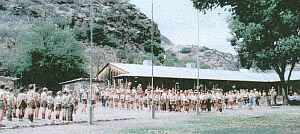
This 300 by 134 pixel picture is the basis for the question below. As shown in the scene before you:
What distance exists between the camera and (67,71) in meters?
62.3

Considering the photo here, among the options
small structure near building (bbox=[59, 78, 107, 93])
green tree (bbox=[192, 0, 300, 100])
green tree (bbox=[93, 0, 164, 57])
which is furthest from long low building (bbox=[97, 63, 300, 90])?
green tree (bbox=[93, 0, 164, 57])

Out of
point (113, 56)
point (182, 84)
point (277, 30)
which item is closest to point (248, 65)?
point (182, 84)

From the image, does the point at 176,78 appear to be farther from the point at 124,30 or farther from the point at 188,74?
the point at 124,30

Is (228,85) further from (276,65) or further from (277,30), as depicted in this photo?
(277,30)

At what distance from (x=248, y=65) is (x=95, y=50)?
5815 centimetres

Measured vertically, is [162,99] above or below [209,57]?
below

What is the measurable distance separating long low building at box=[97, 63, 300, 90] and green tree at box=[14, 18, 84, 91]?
7478 millimetres

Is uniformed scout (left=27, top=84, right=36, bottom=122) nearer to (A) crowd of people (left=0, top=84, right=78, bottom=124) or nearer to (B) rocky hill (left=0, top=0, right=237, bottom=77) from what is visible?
(A) crowd of people (left=0, top=84, right=78, bottom=124)

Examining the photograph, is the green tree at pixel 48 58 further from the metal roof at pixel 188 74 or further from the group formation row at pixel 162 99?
the group formation row at pixel 162 99

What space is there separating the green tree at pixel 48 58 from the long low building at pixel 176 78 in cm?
748

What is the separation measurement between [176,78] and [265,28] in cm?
2668

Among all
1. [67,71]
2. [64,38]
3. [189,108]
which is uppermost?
[64,38]

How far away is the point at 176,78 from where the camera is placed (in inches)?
2068

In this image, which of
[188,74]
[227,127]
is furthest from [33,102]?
[188,74]
